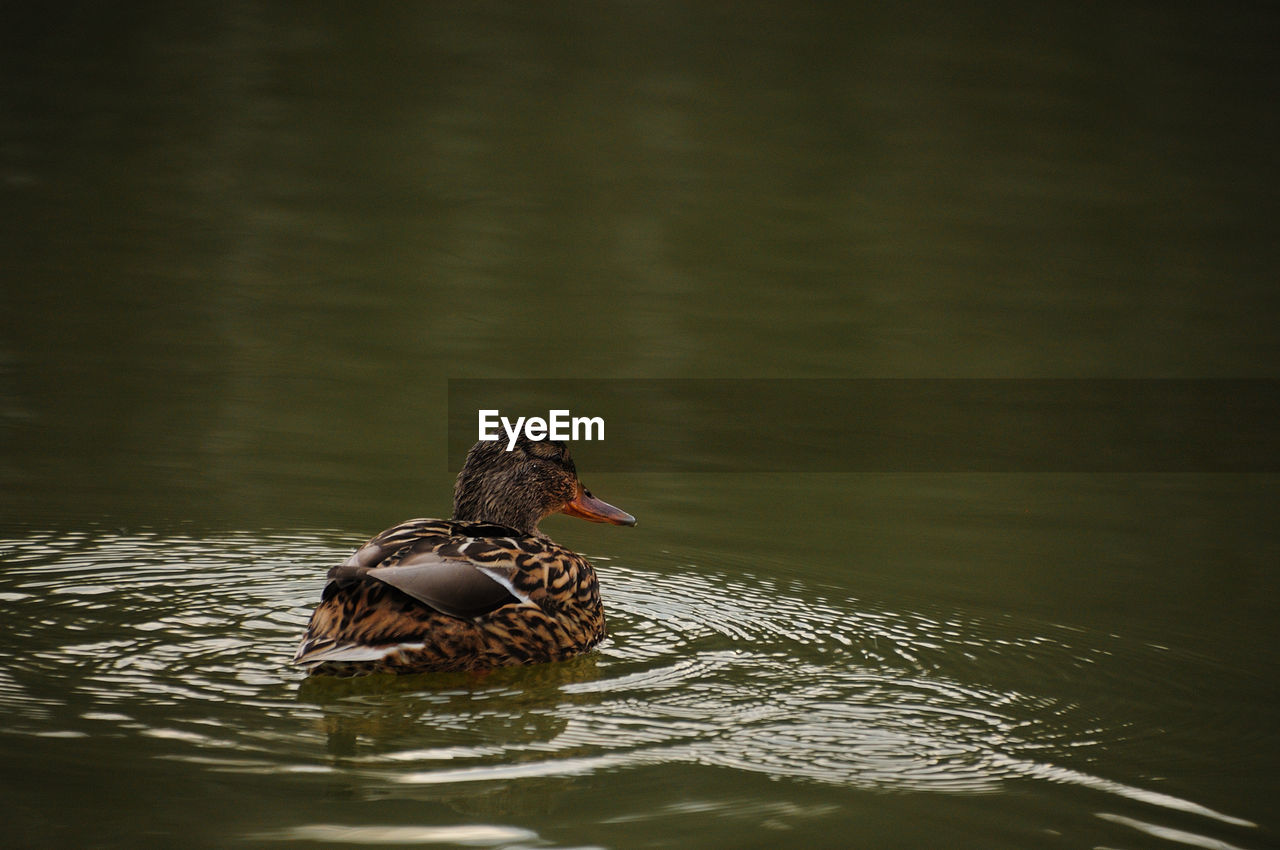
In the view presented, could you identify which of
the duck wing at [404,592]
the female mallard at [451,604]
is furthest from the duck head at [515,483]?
the duck wing at [404,592]

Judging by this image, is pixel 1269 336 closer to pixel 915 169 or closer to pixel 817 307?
pixel 817 307

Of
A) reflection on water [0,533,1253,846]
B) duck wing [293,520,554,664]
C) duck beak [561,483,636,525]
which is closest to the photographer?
reflection on water [0,533,1253,846]

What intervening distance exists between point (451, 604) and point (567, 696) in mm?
411

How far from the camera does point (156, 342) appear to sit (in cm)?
986

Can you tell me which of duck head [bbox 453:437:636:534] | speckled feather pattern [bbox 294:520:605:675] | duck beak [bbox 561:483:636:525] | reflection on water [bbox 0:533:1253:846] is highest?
duck head [bbox 453:437:636:534]

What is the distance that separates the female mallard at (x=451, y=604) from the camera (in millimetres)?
4676

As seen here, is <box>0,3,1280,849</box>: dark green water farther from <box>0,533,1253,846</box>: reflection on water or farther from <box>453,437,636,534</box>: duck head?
<box>453,437,636,534</box>: duck head

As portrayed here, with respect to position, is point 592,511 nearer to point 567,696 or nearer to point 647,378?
point 567,696

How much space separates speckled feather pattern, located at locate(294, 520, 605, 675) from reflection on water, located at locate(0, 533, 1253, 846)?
7cm

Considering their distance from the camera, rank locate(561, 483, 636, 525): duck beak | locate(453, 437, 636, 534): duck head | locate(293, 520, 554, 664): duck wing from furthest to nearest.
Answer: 1. locate(561, 483, 636, 525): duck beak
2. locate(453, 437, 636, 534): duck head
3. locate(293, 520, 554, 664): duck wing

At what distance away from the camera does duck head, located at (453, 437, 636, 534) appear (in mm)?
6059

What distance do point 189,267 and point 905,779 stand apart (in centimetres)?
845

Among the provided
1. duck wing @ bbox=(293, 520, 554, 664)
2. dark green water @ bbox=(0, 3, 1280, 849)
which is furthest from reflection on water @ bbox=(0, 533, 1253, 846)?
duck wing @ bbox=(293, 520, 554, 664)

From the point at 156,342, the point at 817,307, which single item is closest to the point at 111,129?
the point at 156,342
